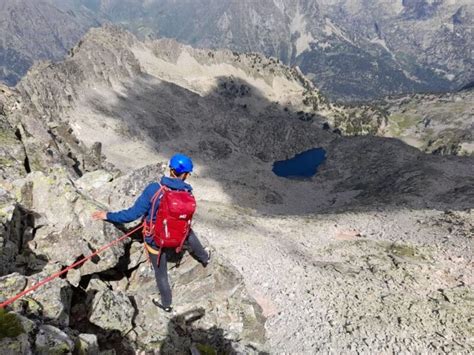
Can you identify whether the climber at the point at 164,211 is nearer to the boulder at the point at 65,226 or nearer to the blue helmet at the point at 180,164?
the blue helmet at the point at 180,164

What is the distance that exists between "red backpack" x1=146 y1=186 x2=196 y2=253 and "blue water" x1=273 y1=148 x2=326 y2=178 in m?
129

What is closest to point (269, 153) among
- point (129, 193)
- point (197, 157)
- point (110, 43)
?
point (197, 157)

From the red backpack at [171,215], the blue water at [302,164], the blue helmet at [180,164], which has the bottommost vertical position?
the blue water at [302,164]

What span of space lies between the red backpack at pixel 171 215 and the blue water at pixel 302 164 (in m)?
129

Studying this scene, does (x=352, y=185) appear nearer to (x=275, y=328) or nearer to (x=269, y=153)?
(x=269, y=153)

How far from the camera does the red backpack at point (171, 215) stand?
1209 cm

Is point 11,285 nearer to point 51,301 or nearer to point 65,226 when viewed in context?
point 51,301

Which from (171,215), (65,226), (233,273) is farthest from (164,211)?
→ (233,273)

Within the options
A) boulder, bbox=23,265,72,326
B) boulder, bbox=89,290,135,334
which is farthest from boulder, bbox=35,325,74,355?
boulder, bbox=89,290,135,334

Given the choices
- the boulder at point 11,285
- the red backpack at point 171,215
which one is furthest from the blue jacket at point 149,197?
the boulder at point 11,285

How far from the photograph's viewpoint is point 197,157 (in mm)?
113562

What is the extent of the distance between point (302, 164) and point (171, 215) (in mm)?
144235

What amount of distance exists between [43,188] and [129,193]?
745 centimetres

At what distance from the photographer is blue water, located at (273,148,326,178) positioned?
144125mm
